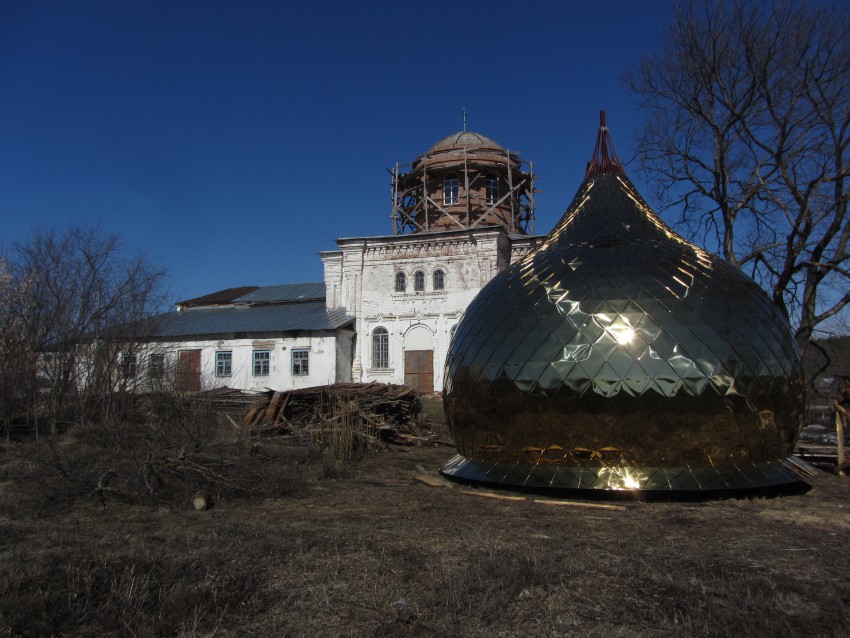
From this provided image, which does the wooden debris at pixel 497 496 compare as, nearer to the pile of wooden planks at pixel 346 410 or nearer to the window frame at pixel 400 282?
the pile of wooden planks at pixel 346 410

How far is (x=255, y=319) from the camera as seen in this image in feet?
102

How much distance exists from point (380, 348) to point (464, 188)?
998cm

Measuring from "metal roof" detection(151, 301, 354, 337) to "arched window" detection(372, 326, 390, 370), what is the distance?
1524 millimetres

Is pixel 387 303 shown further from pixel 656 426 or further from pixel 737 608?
pixel 737 608

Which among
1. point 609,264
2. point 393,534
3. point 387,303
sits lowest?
point 393,534

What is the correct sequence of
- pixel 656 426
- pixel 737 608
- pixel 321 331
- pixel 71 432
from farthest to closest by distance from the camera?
pixel 321 331 → pixel 71 432 → pixel 656 426 → pixel 737 608

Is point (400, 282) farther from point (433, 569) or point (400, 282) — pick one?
point (433, 569)

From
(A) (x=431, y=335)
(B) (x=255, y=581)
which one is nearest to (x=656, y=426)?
(B) (x=255, y=581)

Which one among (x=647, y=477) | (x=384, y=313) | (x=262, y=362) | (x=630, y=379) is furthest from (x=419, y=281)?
(x=647, y=477)

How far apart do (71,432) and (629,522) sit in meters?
12.5

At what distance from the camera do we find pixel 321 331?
27.8 m

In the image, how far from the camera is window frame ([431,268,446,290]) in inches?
1110

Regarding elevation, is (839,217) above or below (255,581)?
above

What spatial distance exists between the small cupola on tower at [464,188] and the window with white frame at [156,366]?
1758 cm
